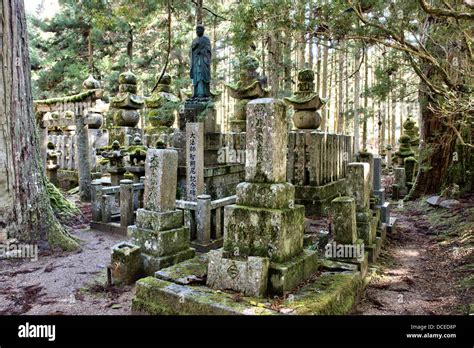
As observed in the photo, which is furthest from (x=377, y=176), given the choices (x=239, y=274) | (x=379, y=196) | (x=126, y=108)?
(x=126, y=108)

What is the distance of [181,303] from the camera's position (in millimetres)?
3658

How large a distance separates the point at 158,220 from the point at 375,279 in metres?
3.17

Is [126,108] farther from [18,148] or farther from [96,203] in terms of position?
[18,148]

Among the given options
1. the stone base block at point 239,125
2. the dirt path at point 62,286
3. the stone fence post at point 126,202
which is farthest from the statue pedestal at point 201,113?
the dirt path at point 62,286

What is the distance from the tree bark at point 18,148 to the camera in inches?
238

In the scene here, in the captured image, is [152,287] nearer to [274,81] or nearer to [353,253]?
[353,253]

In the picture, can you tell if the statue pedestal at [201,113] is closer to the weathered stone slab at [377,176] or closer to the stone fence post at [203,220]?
the stone fence post at [203,220]

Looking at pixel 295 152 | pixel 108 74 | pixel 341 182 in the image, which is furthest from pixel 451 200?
pixel 108 74

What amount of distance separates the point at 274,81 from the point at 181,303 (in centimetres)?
1020

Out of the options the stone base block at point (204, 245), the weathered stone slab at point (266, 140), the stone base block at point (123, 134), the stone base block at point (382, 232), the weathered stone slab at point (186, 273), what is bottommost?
the stone base block at point (204, 245)

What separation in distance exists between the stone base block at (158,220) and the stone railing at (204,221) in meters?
1.18

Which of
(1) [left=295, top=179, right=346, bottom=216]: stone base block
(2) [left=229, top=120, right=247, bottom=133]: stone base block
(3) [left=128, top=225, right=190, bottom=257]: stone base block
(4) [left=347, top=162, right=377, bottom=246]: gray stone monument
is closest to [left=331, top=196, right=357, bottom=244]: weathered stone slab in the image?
(4) [left=347, top=162, right=377, bottom=246]: gray stone monument
